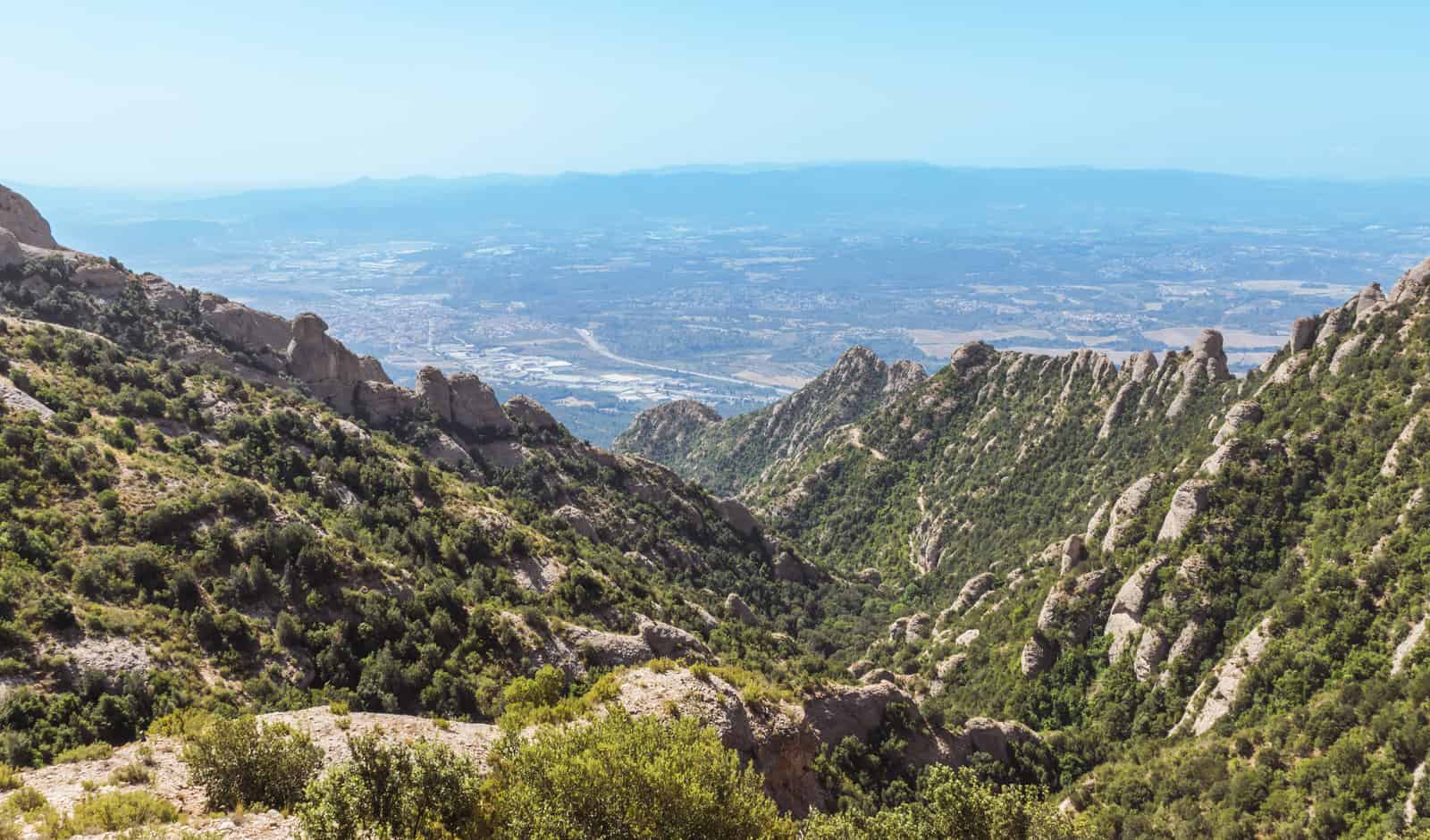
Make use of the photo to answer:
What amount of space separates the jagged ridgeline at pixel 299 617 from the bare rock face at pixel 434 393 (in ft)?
13.9

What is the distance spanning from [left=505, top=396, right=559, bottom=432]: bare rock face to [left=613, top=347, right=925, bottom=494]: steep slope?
55388 mm

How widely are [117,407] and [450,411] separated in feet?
99.6

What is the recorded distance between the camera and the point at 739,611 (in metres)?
61.8

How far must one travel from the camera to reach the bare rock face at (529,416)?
78.5m

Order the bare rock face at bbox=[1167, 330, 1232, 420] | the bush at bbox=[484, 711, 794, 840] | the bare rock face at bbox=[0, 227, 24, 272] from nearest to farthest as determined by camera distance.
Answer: the bush at bbox=[484, 711, 794, 840] → the bare rock face at bbox=[0, 227, 24, 272] → the bare rock face at bbox=[1167, 330, 1232, 420]

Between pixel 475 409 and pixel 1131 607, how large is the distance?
57.1 meters

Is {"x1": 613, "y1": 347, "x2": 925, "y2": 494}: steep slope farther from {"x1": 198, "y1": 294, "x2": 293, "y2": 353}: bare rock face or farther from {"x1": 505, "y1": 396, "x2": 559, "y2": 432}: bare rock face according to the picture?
{"x1": 198, "y1": 294, "x2": 293, "y2": 353}: bare rock face

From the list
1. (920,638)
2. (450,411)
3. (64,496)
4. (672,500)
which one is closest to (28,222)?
(450,411)

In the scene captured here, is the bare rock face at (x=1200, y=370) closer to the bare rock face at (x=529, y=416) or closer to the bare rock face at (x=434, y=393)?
the bare rock face at (x=529, y=416)

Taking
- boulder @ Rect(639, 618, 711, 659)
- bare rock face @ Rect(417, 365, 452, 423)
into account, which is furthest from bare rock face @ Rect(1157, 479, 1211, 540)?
bare rock face @ Rect(417, 365, 452, 423)

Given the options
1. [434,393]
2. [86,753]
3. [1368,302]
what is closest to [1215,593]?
[1368,302]

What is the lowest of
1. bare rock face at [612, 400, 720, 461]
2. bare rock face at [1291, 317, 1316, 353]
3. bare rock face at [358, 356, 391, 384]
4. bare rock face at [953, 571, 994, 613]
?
bare rock face at [612, 400, 720, 461]

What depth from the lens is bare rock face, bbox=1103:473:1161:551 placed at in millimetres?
55562

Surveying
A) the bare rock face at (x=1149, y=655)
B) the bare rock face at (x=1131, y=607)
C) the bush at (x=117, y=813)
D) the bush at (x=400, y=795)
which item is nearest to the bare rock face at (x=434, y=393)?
the bush at (x=117, y=813)
